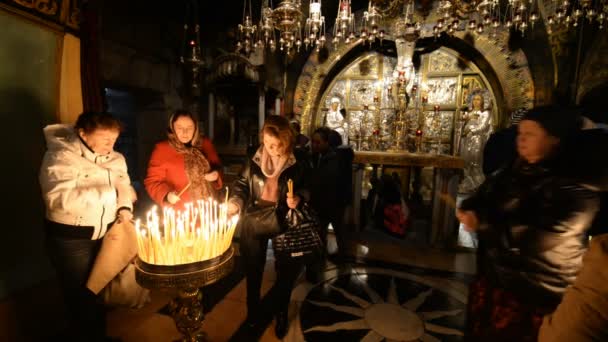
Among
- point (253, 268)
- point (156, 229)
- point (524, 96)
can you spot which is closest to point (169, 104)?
point (253, 268)

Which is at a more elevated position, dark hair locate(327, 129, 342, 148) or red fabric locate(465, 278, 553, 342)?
dark hair locate(327, 129, 342, 148)

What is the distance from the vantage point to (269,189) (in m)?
2.25

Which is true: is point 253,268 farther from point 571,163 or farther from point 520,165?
point 571,163

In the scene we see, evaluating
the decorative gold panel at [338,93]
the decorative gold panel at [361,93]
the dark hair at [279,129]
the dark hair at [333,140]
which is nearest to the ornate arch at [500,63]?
the decorative gold panel at [338,93]

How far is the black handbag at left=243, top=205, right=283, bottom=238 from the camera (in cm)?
215

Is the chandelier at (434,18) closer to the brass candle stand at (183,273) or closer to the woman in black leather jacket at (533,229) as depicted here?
the woman in black leather jacket at (533,229)

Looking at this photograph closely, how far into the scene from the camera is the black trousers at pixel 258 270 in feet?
7.46

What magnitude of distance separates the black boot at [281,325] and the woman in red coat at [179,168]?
1.35 meters

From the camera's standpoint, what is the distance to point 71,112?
2730mm

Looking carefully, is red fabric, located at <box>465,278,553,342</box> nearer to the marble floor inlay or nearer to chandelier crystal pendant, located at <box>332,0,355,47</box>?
the marble floor inlay

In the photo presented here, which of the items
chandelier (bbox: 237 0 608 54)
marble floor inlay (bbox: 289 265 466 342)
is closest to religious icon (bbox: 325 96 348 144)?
chandelier (bbox: 237 0 608 54)

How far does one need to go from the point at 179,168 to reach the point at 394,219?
3985 millimetres

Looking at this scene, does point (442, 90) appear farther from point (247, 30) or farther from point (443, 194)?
point (247, 30)

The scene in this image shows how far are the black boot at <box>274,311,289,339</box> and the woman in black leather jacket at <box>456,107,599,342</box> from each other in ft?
5.02
